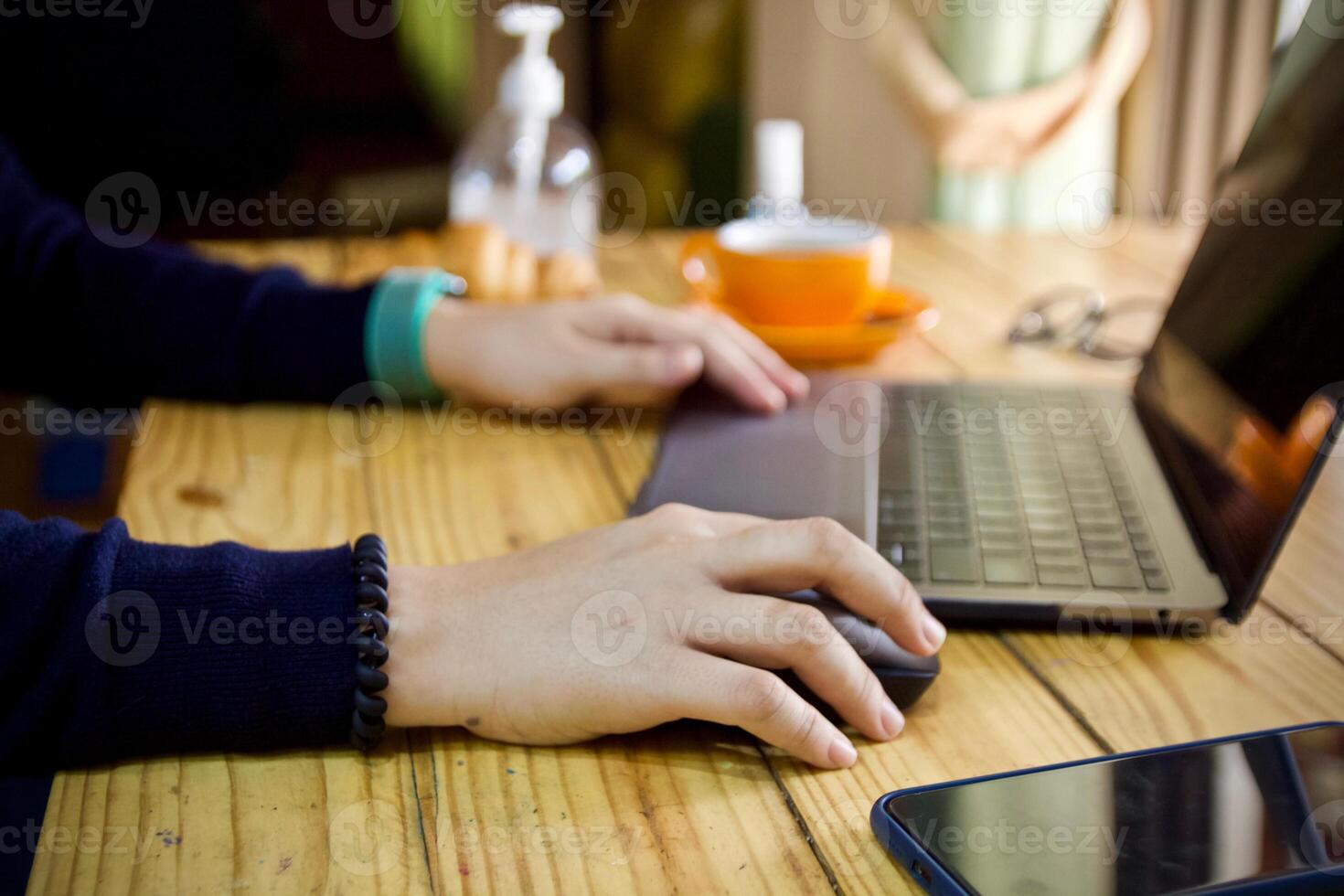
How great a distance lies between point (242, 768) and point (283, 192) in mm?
2735

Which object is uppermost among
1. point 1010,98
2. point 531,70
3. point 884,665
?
point 531,70

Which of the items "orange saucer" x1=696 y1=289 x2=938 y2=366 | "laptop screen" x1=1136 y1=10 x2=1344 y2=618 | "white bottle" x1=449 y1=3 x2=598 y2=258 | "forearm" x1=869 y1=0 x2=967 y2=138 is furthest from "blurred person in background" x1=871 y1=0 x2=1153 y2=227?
Answer: "laptop screen" x1=1136 y1=10 x2=1344 y2=618

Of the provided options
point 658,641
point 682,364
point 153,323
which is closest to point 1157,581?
point 658,641

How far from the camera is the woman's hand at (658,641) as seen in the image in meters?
0.46

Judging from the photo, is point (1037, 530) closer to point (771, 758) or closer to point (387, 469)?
point (771, 758)

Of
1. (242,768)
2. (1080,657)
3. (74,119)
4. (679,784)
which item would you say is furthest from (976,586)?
(74,119)

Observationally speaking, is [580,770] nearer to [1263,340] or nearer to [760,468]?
[760,468]

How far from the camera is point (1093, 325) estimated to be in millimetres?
979

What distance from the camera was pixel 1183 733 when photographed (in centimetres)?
48

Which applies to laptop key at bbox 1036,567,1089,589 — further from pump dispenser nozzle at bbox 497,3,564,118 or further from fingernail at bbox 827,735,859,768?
pump dispenser nozzle at bbox 497,3,564,118

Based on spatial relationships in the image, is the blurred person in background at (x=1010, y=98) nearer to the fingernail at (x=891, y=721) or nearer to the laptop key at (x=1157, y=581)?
the laptop key at (x=1157, y=581)

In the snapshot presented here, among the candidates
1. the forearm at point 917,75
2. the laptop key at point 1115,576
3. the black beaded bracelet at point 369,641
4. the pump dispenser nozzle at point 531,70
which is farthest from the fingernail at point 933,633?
the forearm at point 917,75

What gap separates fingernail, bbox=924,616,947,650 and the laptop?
5 cm

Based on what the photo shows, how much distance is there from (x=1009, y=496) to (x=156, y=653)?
0.44 meters
